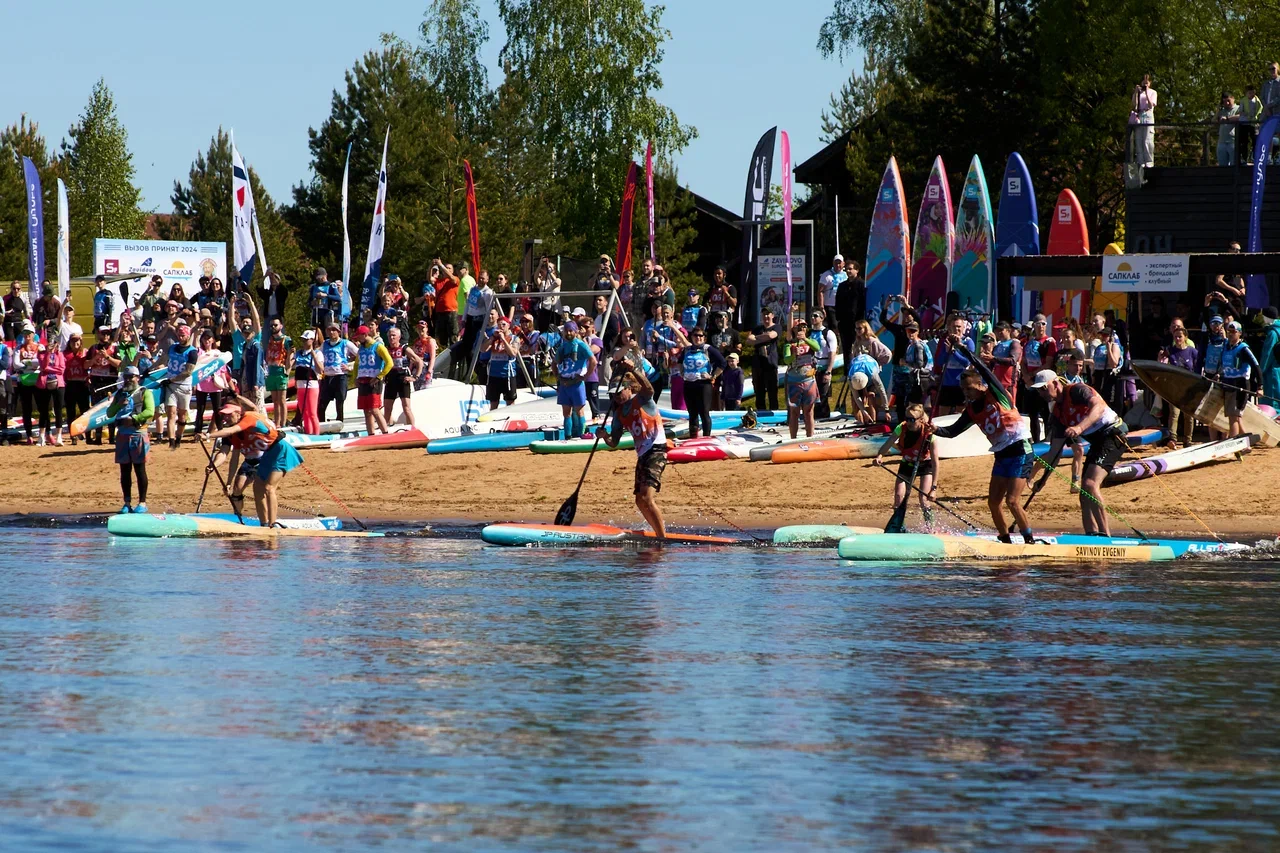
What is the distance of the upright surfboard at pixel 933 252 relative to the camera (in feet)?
79.9

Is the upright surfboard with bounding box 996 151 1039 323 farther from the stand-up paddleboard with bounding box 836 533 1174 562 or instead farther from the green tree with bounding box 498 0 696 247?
the green tree with bounding box 498 0 696 247

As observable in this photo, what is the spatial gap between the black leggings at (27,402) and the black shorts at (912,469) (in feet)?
43.0

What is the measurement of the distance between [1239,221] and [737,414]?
341 inches

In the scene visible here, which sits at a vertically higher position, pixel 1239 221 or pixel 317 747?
pixel 1239 221

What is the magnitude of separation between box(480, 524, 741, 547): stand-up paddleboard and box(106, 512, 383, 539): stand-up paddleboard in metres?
2.18

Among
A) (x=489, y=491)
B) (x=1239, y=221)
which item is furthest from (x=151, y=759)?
(x=1239, y=221)

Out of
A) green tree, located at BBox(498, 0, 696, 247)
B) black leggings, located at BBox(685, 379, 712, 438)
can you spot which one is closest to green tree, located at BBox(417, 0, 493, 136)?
green tree, located at BBox(498, 0, 696, 247)

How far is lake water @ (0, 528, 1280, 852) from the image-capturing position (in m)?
7.60

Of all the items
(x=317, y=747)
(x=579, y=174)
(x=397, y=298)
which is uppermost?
(x=579, y=174)

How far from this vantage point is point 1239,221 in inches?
1067

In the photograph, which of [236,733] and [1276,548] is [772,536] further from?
[236,733]

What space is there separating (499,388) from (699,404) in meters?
3.84

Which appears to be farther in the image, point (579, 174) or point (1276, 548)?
point (579, 174)

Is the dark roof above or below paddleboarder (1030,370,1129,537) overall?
above
